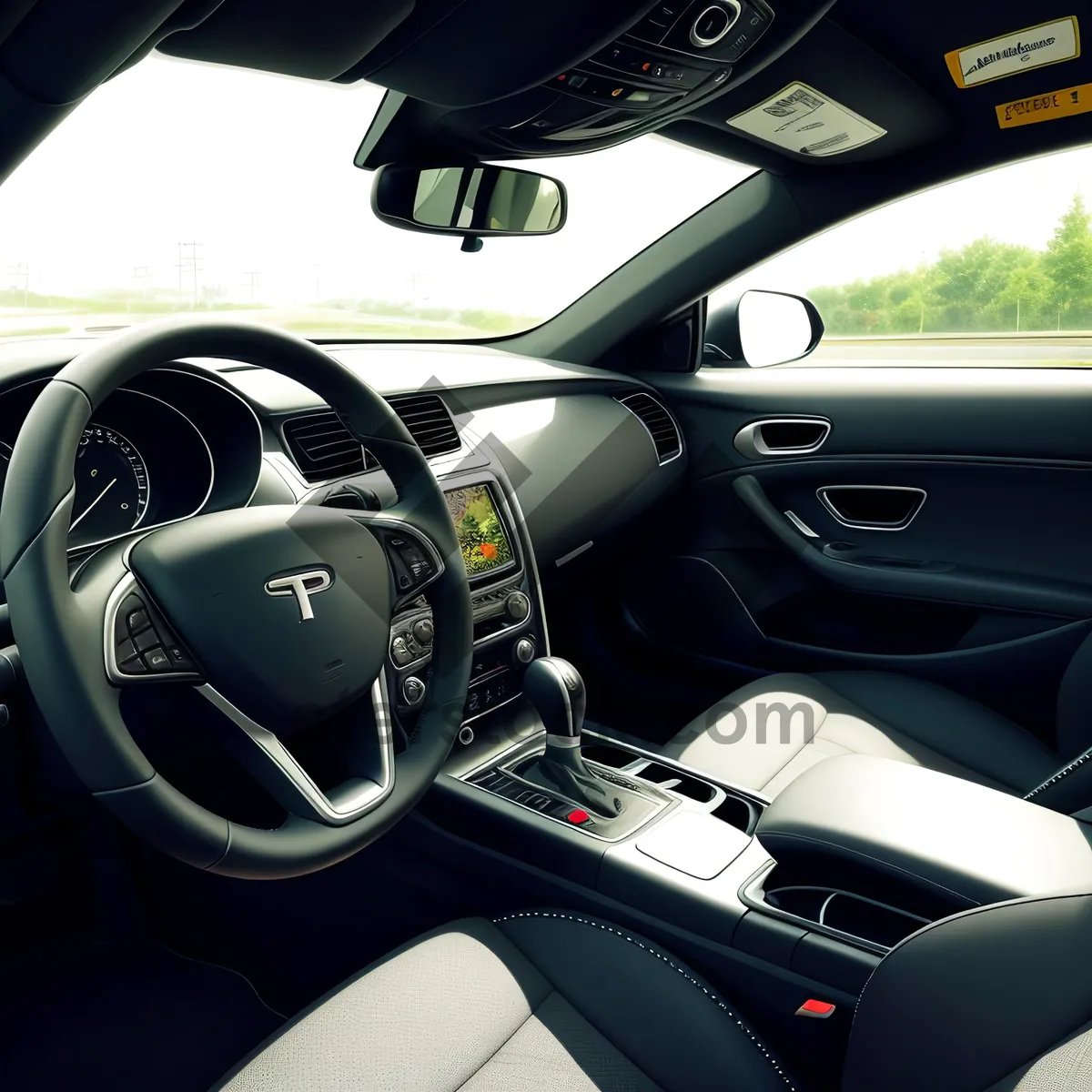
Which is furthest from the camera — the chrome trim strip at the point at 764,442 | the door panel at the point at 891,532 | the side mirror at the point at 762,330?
the side mirror at the point at 762,330

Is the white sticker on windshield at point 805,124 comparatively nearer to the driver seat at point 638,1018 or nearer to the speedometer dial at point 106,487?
the speedometer dial at point 106,487

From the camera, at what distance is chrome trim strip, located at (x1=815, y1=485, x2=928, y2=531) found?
8.13 feet

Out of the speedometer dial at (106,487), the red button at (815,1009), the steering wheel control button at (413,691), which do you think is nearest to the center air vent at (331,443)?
the speedometer dial at (106,487)

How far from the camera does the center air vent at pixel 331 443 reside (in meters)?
1.58

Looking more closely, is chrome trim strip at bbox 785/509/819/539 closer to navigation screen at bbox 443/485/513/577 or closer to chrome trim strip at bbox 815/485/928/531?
chrome trim strip at bbox 815/485/928/531

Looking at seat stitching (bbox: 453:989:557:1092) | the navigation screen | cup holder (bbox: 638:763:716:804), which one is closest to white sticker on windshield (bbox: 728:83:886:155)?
the navigation screen

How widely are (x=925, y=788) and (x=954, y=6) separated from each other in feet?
4.38

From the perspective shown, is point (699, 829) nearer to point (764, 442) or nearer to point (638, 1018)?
point (638, 1018)

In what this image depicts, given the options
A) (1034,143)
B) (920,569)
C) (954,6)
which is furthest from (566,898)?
(1034,143)

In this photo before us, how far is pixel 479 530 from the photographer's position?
189cm

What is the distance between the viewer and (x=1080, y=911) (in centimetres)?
84

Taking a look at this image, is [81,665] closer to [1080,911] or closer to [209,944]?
[1080,911]

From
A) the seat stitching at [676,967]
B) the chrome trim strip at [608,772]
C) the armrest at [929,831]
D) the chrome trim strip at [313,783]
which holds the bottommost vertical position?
the seat stitching at [676,967]

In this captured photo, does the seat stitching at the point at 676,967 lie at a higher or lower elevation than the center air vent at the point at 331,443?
lower
